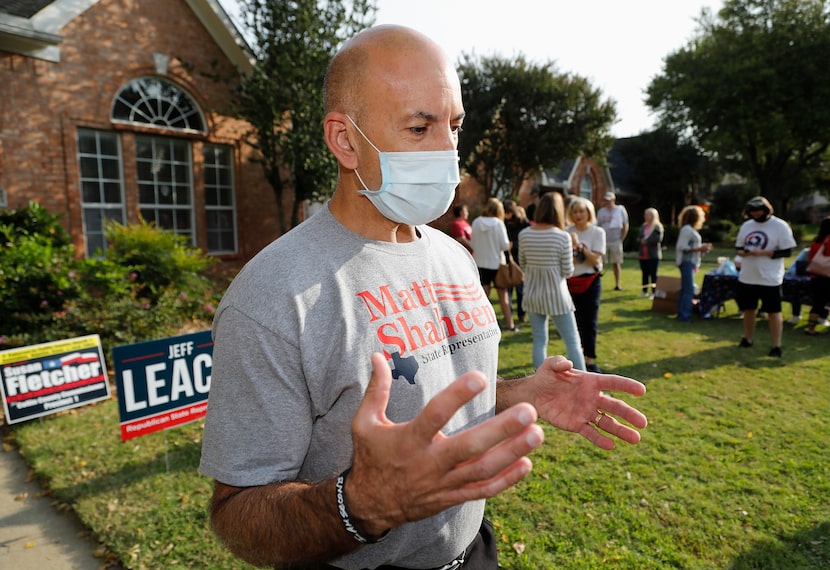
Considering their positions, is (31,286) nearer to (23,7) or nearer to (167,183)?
(167,183)

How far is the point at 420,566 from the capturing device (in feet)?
5.11

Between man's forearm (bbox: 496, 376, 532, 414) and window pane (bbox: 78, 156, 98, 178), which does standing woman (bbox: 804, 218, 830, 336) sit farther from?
window pane (bbox: 78, 156, 98, 178)

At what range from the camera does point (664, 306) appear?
417 inches

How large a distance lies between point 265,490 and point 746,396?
6492mm

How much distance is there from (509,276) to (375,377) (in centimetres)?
718

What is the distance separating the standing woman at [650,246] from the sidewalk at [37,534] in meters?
11.0

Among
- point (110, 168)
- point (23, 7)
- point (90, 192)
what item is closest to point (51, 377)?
point (90, 192)

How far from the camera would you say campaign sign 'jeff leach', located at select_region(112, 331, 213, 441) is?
4160mm

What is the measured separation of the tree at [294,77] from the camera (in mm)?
11469

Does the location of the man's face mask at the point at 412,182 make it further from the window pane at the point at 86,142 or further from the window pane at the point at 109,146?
the window pane at the point at 109,146

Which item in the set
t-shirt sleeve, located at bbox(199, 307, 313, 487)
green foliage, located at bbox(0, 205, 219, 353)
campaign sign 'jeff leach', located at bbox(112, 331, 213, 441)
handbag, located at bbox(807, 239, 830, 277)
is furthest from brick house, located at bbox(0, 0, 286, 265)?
handbag, located at bbox(807, 239, 830, 277)

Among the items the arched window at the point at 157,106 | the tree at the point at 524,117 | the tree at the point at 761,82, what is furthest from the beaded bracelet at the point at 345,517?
the tree at the point at 761,82

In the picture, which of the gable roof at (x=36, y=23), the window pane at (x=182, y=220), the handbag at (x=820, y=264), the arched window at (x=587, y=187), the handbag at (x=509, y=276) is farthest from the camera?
the arched window at (x=587, y=187)

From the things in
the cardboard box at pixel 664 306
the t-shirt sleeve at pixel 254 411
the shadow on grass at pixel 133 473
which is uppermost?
the t-shirt sleeve at pixel 254 411
